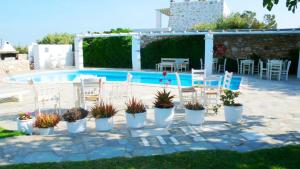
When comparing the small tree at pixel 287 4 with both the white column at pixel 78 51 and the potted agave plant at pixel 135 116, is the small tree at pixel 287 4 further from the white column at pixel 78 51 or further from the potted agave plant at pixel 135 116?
the white column at pixel 78 51

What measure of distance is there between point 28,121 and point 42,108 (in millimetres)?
2570

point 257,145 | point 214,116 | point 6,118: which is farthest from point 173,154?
point 6,118

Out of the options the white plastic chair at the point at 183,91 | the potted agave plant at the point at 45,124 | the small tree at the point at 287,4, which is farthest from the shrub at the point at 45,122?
the small tree at the point at 287,4

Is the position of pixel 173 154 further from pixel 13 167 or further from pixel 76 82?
pixel 76 82

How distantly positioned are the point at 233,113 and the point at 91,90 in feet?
10.9

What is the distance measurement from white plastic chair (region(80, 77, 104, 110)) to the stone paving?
638mm

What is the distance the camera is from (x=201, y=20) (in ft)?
94.6

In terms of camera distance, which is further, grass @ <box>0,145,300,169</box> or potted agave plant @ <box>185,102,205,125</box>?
potted agave plant @ <box>185,102,205,125</box>

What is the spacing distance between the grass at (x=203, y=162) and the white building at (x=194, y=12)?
24394 mm

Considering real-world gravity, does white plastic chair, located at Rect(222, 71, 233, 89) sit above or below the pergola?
below

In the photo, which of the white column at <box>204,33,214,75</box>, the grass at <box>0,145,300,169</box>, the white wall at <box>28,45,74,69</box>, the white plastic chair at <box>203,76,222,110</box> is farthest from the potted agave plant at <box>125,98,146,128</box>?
the white wall at <box>28,45,74,69</box>

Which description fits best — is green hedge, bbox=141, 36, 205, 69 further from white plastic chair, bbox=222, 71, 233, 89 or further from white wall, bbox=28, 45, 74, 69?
white plastic chair, bbox=222, 71, 233, 89

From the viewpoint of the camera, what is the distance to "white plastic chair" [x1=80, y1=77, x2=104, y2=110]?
6.86m

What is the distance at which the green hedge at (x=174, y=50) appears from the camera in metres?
19.0
